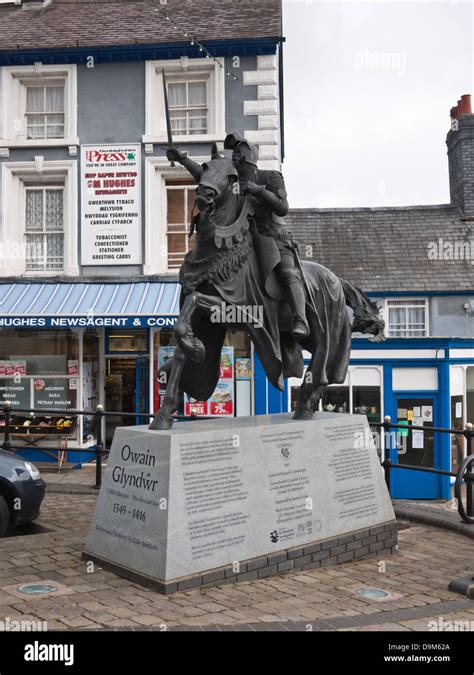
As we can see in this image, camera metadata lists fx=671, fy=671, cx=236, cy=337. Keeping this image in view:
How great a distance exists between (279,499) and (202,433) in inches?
38.9

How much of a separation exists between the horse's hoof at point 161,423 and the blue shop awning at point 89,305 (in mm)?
7397

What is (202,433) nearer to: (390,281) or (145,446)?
(145,446)

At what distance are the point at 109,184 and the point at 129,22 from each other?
4310 mm

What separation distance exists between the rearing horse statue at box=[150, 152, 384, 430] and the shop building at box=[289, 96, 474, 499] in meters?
7.50

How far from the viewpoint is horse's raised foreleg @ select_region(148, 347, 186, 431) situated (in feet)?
19.3

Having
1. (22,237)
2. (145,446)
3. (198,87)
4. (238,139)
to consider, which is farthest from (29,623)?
(198,87)

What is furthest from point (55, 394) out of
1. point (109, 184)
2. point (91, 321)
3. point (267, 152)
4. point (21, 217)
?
point (267, 152)

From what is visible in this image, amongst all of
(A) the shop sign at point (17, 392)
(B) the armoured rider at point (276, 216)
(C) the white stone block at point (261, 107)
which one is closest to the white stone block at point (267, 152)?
(C) the white stone block at point (261, 107)

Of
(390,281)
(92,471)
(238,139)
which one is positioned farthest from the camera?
A: (390,281)

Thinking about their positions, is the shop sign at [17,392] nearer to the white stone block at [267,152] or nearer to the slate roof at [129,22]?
the white stone block at [267,152]

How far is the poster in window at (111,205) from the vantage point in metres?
14.9

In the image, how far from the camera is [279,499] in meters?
5.84

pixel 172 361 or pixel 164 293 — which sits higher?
pixel 164 293

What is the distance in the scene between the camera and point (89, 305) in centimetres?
1385
